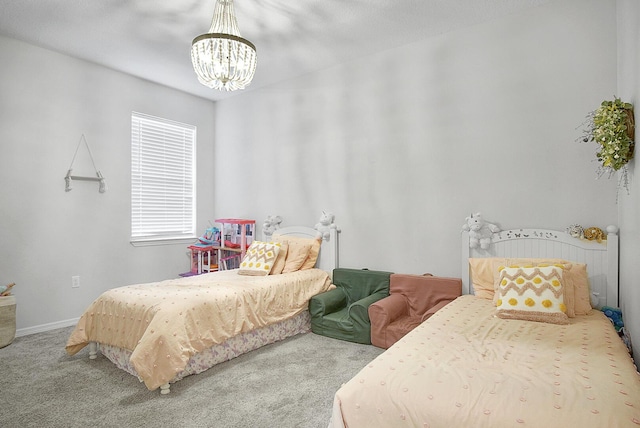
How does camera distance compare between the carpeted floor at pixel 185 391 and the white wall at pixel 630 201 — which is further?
the carpeted floor at pixel 185 391

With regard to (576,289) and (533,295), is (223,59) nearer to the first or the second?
(533,295)

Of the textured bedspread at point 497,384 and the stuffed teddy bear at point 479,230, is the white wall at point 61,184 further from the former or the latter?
the stuffed teddy bear at point 479,230

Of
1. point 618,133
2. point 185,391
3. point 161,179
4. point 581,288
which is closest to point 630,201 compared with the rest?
point 618,133

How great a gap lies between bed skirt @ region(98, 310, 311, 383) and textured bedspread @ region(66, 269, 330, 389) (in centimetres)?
10

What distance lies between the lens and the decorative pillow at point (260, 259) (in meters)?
3.77

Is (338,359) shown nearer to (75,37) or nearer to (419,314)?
(419,314)

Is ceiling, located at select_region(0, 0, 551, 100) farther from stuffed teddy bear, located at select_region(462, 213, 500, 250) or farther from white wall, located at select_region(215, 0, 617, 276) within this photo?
stuffed teddy bear, located at select_region(462, 213, 500, 250)

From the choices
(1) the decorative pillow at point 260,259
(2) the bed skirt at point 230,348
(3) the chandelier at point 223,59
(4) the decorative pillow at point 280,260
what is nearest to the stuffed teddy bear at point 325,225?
(4) the decorative pillow at point 280,260

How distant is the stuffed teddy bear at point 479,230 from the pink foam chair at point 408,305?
1.22 ft

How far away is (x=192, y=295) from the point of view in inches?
110

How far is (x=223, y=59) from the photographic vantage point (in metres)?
2.46

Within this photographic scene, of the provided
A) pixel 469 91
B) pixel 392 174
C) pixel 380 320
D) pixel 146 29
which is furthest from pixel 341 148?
pixel 146 29

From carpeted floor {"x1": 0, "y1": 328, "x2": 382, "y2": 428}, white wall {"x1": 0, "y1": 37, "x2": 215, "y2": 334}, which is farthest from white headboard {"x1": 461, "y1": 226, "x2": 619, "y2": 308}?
white wall {"x1": 0, "y1": 37, "x2": 215, "y2": 334}

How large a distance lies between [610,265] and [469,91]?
1.80 meters
